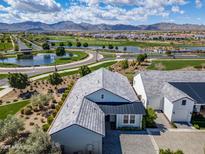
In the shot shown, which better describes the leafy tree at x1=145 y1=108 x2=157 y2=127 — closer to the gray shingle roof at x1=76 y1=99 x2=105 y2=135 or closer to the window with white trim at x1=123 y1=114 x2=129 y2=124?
the window with white trim at x1=123 y1=114 x2=129 y2=124

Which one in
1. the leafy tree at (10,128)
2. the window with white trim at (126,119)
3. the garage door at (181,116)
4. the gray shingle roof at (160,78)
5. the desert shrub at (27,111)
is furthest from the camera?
the gray shingle roof at (160,78)

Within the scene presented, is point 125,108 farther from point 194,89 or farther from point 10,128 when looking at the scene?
point 10,128

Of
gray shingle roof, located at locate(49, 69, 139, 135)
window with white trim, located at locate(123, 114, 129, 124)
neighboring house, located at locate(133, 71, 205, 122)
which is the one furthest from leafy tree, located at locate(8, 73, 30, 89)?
window with white trim, located at locate(123, 114, 129, 124)

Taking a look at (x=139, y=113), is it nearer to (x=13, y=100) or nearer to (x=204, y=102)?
(x=204, y=102)

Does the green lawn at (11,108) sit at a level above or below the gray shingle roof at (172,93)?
below

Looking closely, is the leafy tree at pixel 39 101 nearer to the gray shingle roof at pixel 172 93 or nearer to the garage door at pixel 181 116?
the gray shingle roof at pixel 172 93

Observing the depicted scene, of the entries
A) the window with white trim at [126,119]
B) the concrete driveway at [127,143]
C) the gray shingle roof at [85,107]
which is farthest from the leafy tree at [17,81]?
the window with white trim at [126,119]

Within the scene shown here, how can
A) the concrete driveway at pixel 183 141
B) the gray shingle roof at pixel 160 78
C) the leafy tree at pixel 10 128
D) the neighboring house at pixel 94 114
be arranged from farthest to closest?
the gray shingle roof at pixel 160 78 < the concrete driveway at pixel 183 141 < the leafy tree at pixel 10 128 < the neighboring house at pixel 94 114

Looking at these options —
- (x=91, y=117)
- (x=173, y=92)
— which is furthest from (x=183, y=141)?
(x=91, y=117)
